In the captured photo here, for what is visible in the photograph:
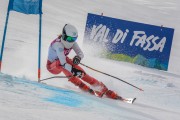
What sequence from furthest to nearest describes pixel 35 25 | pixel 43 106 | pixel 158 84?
pixel 35 25
pixel 158 84
pixel 43 106

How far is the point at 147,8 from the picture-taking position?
2377 cm

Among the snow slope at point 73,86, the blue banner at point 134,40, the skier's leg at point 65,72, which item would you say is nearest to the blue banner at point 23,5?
the skier's leg at point 65,72

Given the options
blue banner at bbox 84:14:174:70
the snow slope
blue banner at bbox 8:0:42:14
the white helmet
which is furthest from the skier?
blue banner at bbox 84:14:174:70

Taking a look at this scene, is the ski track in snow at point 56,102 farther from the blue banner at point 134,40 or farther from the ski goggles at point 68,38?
the blue banner at point 134,40

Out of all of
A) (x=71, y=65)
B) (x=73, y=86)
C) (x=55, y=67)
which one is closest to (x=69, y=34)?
(x=71, y=65)

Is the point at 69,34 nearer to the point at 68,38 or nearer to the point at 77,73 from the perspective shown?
the point at 68,38

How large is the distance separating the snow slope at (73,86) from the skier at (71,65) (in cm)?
31

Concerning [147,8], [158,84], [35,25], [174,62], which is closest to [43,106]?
[158,84]

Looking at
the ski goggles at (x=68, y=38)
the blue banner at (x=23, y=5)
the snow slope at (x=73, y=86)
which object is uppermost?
the blue banner at (x=23, y=5)

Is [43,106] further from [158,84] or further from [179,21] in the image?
[179,21]

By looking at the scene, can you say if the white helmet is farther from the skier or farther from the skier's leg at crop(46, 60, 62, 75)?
the skier's leg at crop(46, 60, 62, 75)

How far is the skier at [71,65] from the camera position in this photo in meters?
8.12

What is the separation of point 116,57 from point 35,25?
724 cm

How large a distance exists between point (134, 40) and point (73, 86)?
4655 mm
